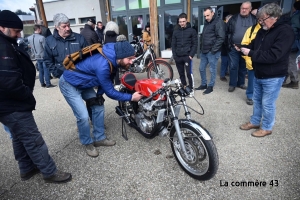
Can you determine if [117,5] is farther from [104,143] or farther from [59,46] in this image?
[104,143]

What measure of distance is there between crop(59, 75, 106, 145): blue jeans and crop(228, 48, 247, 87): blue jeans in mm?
3238

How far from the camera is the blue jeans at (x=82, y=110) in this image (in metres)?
2.50

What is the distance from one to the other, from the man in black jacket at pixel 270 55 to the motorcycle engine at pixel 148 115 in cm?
140

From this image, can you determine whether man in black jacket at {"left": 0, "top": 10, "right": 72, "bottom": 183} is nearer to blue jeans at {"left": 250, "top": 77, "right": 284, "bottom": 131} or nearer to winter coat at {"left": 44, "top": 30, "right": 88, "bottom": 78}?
winter coat at {"left": 44, "top": 30, "right": 88, "bottom": 78}

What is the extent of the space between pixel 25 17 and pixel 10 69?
37.3 m

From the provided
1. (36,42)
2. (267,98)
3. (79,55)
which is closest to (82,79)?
(79,55)

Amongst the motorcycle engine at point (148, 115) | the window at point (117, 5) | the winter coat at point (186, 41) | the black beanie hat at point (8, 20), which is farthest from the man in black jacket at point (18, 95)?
the window at point (117, 5)

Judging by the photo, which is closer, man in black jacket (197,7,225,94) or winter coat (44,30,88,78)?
winter coat (44,30,88,78)

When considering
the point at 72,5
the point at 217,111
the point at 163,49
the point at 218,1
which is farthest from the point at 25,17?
the point at 217,111

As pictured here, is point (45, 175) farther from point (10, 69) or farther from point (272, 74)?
point (272, 74)

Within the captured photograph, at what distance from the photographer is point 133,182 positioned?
2.23 m

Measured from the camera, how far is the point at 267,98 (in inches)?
105

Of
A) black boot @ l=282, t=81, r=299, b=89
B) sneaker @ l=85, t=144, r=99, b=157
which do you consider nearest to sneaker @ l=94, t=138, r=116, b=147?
sneaker @ l=85, t=144, r=99, b=157

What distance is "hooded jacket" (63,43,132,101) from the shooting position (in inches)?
84.5
